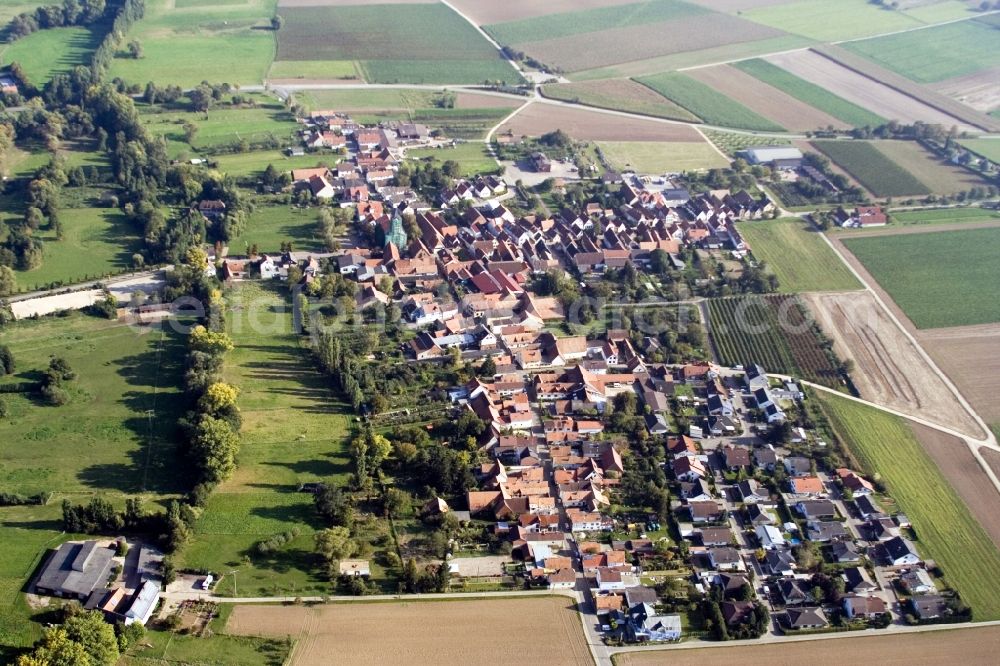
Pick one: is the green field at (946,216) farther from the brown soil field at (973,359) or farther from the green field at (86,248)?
the green field at (86,248)

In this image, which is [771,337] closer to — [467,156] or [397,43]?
[467,156]

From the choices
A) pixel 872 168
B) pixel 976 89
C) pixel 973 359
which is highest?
pixel 976 89

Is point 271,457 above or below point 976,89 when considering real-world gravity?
below

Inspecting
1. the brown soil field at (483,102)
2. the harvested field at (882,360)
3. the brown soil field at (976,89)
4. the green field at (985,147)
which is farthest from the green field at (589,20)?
the harvested field at (882,360)

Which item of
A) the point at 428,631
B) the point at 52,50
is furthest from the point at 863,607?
the point at 52,50

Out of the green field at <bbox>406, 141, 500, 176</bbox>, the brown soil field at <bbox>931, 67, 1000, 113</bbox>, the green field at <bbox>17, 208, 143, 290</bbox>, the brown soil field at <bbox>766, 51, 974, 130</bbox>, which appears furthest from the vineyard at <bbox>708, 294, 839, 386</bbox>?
the brown soil field at <bbox>931, 67, 1000, 113</bbox>

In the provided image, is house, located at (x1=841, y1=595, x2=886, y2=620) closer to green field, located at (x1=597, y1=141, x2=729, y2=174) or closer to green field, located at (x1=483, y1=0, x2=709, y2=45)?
green field, located at (x1=597, y1=141, x2=729, y2=174)
